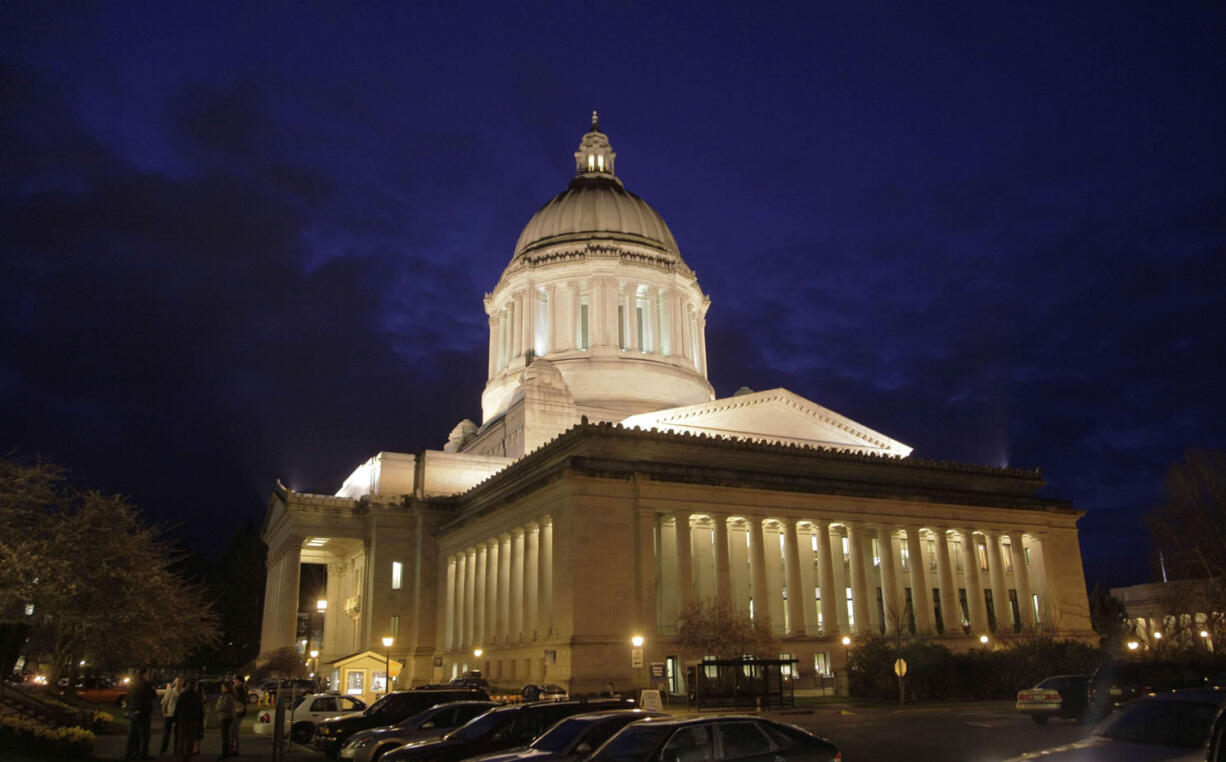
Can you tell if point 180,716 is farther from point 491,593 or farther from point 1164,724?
point 491,593

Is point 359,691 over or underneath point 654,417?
underneath

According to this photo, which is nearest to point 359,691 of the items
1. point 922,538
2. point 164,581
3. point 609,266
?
point 164,581

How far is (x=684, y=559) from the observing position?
48.8 metres

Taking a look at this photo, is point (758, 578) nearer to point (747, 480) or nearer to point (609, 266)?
point (747, 480)

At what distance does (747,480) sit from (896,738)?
2624cm

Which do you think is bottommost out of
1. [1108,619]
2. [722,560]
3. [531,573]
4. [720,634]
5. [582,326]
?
[720,634]

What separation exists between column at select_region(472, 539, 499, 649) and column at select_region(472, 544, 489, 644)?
0.19 meters

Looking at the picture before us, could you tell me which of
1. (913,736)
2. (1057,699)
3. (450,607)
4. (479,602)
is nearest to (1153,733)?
(913,736)

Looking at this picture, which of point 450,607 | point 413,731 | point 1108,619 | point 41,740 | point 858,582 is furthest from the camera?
point 1108,619

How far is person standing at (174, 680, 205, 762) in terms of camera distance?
71.1ft

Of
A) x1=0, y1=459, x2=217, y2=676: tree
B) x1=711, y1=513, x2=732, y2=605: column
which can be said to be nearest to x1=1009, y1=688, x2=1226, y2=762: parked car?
x1=0, y1=459, x2=217, y2=676: tree

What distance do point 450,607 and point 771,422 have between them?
23772 millimetres

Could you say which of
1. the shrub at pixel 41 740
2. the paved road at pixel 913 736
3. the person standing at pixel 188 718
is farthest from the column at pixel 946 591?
the shrub at pixel 41 740

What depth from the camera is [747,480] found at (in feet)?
170
